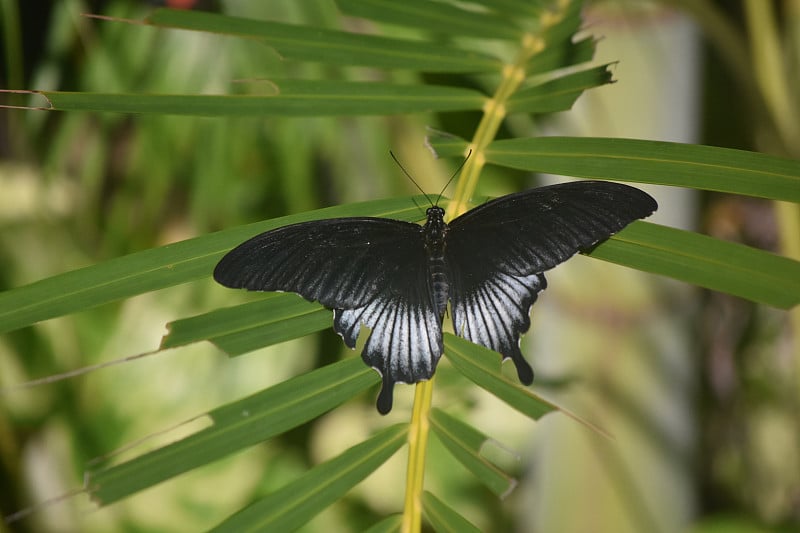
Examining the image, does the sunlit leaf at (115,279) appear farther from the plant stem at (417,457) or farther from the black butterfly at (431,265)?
the plant stem at (417,457)

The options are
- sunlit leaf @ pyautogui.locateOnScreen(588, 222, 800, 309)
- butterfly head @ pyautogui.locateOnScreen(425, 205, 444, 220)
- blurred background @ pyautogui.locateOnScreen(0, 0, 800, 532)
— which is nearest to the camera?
sunlit leaf @ pyautogui.locateOnScreen(588, 222, 800, 309)

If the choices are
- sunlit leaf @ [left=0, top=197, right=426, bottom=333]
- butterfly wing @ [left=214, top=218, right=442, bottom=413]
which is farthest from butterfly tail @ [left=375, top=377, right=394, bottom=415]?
sunlit leaf @ [left=0, top=197, right=426, bottom=333]

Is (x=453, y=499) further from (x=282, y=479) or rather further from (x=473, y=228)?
(x=473, y=228)

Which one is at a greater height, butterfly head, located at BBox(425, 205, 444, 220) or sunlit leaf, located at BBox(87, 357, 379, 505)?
butterfly head, located at BBox(425, 205, 444, 220)

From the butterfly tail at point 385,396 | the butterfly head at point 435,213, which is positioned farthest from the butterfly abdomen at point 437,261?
the butterfly tail at point 385,396

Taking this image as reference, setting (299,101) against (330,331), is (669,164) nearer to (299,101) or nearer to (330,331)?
(299,101)

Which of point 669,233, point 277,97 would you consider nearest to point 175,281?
point 277,97

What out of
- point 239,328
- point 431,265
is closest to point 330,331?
point 431,265

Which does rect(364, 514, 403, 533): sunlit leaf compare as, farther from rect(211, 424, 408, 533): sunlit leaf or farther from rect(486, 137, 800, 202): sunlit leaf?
rect(486, 137, 800, 202): sunlit leaf

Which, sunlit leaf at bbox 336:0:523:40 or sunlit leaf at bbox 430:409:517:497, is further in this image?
sunlit leaf at bbox 336:0:523:40
